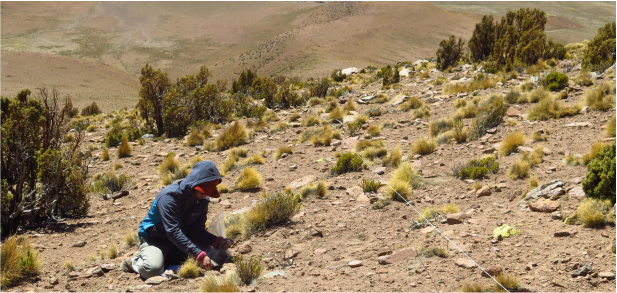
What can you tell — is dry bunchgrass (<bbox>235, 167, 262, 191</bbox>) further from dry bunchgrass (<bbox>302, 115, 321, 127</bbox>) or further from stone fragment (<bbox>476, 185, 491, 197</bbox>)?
dry bunchgrass (<bbox>302, 115, 321, 127</bbox>)

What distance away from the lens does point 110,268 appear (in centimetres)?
512

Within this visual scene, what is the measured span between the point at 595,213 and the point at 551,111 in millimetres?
6148

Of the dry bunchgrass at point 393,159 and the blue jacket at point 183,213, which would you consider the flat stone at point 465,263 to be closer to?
the blue jacket at point 183,213

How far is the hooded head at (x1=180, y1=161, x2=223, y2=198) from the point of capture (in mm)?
4777

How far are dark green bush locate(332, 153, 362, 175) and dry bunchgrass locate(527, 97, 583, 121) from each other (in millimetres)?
4646

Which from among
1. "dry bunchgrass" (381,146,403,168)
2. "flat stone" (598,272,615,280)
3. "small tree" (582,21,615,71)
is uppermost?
"small tree" (582,21,615,71)

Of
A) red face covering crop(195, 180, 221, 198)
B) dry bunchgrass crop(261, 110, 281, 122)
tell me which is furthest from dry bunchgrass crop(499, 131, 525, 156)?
dry bunchgrass crop(261, 110, 281, 122)

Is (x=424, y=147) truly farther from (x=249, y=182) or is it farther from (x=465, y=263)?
(x=465, y=263)

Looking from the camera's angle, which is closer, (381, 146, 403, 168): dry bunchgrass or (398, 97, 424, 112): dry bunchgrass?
(381, 146, 403, 168): dry bunchgrass

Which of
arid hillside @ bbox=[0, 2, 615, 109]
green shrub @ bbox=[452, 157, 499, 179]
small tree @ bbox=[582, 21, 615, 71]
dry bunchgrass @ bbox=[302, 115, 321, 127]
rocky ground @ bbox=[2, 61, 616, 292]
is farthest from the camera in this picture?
arid hillside @ bbox=[0, 2, 615, 109]

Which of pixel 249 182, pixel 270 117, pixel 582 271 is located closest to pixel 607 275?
pixel 582 271

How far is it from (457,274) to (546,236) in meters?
1.32

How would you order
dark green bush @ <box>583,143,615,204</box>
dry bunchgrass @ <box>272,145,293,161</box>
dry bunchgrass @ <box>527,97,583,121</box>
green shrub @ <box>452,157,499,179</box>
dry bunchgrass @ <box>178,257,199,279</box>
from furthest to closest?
dry bunchgrass @ <box>272,145,293,161</box>, dry bunchgrass @ <box>527,97,583,121</box>, green shrub @ <box>452,157,499,179</box>, dark green bush @ <box>583,143,615,204</box>, dry bunchgrass @ <box>178,257,199,279</box>

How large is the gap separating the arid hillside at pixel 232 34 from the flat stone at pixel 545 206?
3332cm
